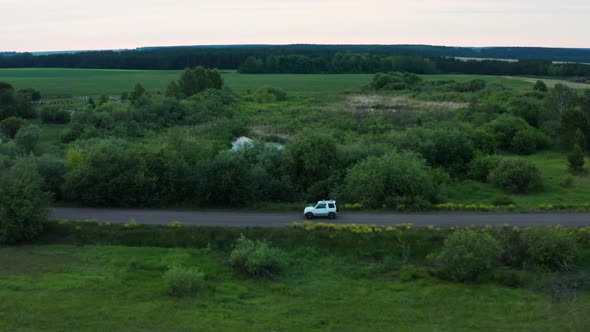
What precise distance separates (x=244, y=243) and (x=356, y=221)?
20.3ft

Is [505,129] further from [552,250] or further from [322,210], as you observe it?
[552,250]

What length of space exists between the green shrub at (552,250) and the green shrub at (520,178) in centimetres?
1278

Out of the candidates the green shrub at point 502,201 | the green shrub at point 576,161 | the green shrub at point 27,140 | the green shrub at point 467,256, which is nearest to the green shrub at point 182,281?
the green shrub at point 467,256

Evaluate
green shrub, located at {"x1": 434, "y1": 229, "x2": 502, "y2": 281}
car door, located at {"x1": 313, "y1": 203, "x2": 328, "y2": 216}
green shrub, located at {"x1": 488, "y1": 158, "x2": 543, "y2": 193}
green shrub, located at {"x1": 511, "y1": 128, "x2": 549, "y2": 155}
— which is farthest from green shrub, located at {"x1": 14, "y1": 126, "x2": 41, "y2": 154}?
green shrub, located at {"x1": 511, "y1": 128, "x2": 549, "y2": 155}

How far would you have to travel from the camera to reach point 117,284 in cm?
2333

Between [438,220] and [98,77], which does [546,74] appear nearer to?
[98,77]

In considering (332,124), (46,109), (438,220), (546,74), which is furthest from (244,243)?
(546,74)

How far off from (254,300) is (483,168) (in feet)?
79.9

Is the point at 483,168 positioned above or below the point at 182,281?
above

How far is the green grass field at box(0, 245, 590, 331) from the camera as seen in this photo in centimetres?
1994

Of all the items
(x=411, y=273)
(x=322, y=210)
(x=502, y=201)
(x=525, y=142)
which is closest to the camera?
(x=411, y=273)

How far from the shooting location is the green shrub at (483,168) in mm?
40500

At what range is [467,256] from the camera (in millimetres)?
23266

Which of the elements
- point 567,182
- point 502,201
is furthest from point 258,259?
point 567,182
